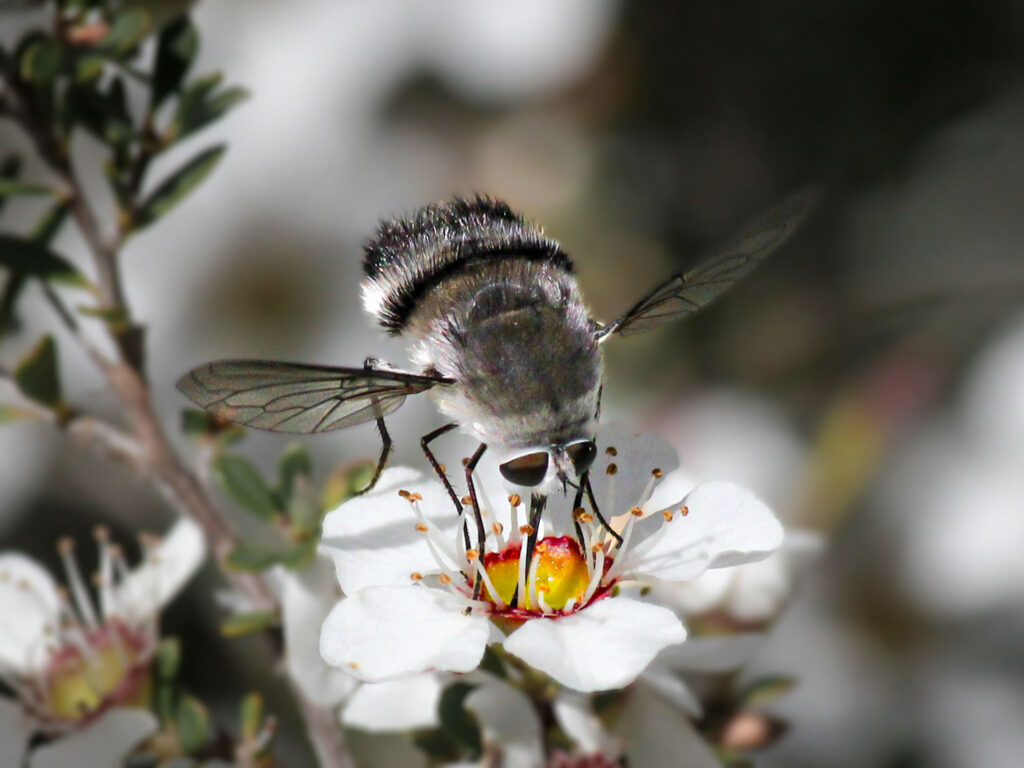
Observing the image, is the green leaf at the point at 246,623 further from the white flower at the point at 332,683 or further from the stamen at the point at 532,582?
the stamen at the point at 532,582

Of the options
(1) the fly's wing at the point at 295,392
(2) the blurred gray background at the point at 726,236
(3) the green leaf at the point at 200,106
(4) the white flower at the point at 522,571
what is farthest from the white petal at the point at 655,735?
(2) the blurred gray background at the point at 726,236

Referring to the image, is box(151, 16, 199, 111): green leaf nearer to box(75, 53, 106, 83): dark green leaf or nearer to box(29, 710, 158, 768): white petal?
box(75, 53, 106, 83): dark green leaf

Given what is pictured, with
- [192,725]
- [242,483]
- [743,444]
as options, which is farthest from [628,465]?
[743,444]

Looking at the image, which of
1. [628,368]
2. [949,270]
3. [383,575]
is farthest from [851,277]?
[383,575]

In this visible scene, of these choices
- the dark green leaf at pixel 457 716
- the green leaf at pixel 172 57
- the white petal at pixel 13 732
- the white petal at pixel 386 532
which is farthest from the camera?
the green leaf at pixel 172 57

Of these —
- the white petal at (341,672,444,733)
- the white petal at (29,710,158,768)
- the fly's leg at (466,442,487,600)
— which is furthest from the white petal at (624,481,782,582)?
the white petal at (29,710,158,768)

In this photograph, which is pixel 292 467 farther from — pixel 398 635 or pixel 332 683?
pixel 398 635

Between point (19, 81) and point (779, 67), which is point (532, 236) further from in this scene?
point (779, 67)
